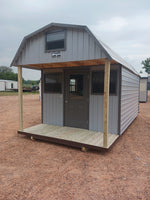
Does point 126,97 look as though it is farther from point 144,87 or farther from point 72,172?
point 144,87

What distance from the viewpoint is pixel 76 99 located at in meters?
4.57

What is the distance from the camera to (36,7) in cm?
666

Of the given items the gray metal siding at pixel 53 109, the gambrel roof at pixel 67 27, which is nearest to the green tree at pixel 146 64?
the gray metal siding at pixel 53 109

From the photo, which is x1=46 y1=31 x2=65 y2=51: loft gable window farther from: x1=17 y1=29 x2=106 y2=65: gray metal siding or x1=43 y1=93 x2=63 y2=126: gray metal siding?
x1=43 y1=93 x2=63 y2=126: gray metal siding

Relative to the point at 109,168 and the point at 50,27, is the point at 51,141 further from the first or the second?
the point at 50,27

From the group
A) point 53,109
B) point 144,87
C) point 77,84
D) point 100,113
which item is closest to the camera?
point 100,113

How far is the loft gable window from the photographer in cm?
343

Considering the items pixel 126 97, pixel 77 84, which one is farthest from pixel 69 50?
pixel 126 97

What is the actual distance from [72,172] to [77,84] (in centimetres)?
277

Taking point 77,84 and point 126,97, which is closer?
point 77,84

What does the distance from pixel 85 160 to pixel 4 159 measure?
167 cm

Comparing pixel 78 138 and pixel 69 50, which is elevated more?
pixel 69 50

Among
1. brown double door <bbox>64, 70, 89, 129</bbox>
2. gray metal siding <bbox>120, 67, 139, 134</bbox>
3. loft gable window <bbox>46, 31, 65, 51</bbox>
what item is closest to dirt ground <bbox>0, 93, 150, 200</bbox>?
gray metal siding <bbox>120, 67, 139, 134</bbox>

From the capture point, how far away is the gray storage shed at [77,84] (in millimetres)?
3105
